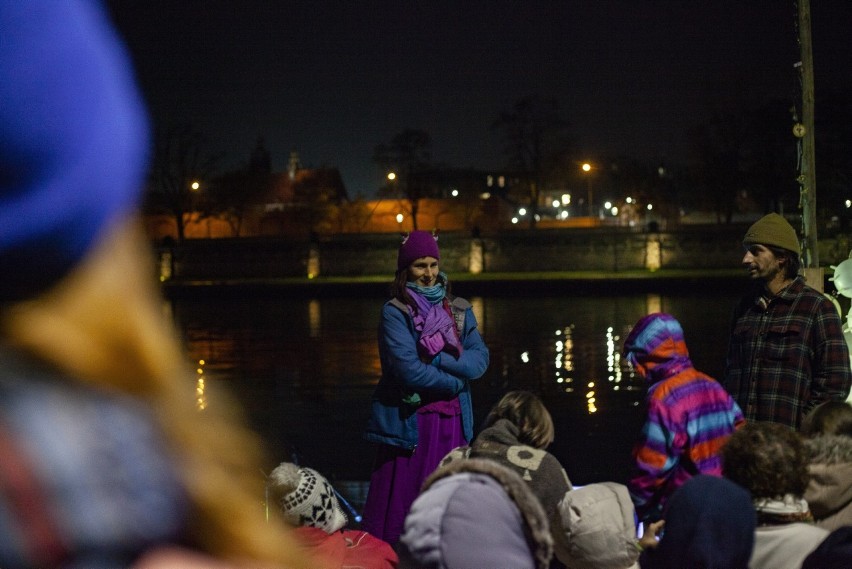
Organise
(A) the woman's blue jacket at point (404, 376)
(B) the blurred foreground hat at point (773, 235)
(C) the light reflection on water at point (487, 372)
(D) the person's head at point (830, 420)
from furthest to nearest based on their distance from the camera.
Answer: (C) the light reflection on water at point (487, 372) → (A) the woman's blue jacket at point (404, 376) → (B) the blurred foreground hat at point (773, 235) → (D) the person's head at point (830, 420)

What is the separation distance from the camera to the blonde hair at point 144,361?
675mm

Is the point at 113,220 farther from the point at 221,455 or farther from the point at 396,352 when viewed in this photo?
the point at 396,352

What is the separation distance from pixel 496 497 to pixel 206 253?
188 ft

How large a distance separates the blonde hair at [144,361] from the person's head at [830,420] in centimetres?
398

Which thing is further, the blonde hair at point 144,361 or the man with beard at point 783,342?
the man with beard at point 783,342

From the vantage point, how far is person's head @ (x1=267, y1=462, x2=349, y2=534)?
3.93 m

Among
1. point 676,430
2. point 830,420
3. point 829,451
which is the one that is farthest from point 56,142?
point 830,420

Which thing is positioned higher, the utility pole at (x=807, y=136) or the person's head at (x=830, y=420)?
the utility pole at (x=807, y=136)

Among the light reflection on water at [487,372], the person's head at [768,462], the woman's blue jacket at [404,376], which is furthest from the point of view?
the light reflection on water at [487,372]

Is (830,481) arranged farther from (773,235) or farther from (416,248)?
(416,248)

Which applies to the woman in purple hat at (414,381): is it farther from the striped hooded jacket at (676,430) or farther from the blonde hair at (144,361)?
the blonde hair at (144,361)

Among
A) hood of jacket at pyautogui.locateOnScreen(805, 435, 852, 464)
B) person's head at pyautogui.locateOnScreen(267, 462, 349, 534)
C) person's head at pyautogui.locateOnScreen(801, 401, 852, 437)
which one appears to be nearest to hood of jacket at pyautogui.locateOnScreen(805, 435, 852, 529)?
hood of jacket at pyautogui.locateOnScreen(805, 435, 852, 464)

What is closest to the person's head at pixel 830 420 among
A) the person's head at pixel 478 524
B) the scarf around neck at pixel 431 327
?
the scarf around neck at pixel 431 327

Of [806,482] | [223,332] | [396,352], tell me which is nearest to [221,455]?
[806,482]
